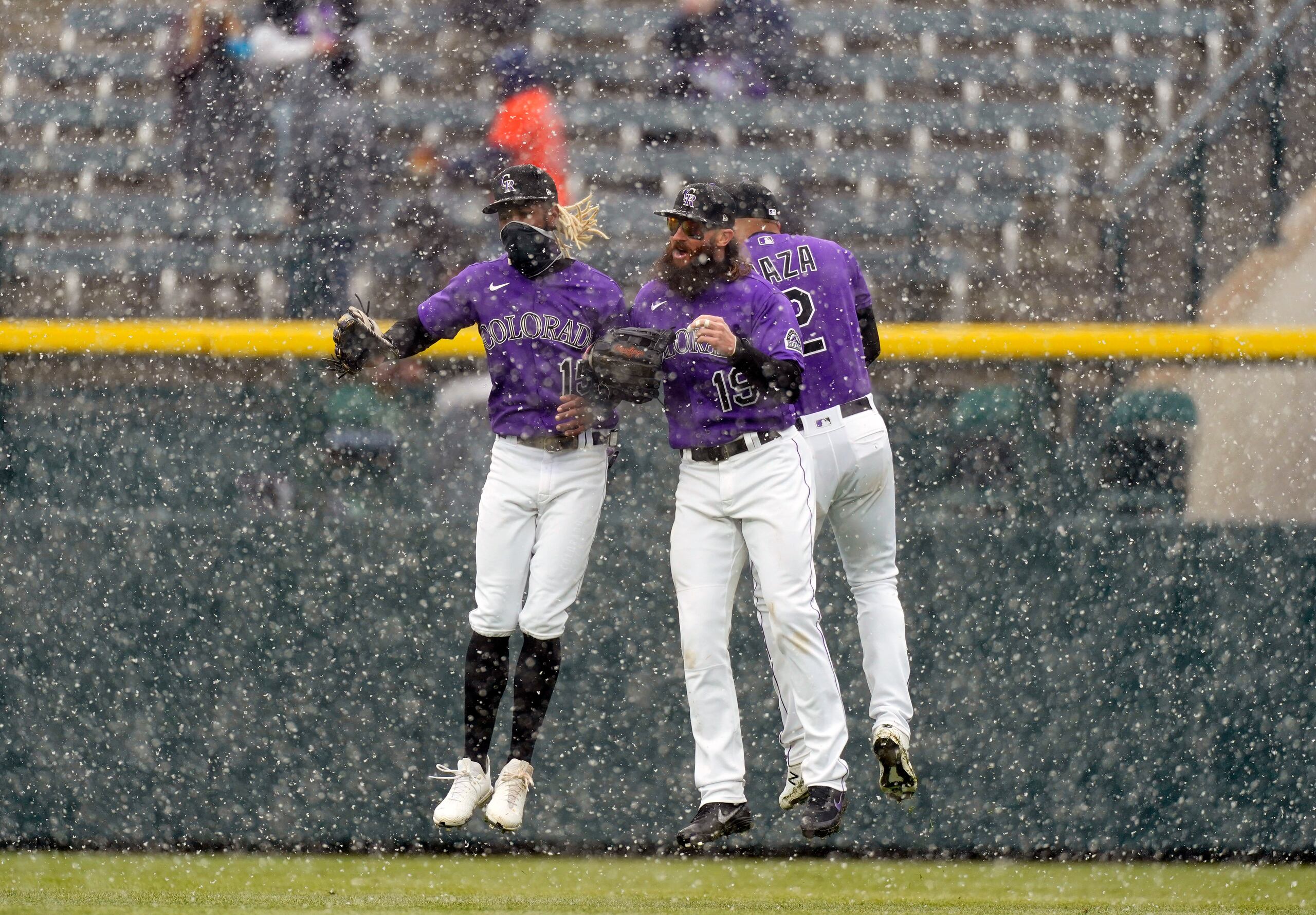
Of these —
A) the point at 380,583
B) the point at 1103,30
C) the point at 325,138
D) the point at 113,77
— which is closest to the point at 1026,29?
the point at 1103,30

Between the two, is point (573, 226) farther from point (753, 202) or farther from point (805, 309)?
point (805, 309)

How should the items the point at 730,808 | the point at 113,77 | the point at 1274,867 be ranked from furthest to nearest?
the point at 113,77
the point at 1274,867
the point at 730,808

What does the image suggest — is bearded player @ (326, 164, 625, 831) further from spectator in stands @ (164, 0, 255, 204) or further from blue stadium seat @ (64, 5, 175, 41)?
blue stadium seat @ (64, 5, 175, 41)

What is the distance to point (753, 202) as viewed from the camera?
15.2 feet

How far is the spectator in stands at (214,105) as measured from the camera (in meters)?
8.29

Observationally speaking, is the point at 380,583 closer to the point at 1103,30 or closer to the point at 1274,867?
the point at 1274,867

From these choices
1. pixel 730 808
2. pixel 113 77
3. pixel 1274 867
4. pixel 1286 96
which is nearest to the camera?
pixel 730 808

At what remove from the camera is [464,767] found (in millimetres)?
4387

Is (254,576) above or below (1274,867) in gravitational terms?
above

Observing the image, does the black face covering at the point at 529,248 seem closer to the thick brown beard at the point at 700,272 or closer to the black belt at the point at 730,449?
the thick brown beard at the point at 700,272

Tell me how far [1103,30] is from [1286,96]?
106 inches

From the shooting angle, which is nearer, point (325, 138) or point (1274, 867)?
point (1274, 867)

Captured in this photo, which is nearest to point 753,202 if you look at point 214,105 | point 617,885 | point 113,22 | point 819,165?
point 617,885

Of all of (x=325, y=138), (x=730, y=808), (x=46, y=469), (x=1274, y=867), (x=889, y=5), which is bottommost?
(x=1274, y=867)
